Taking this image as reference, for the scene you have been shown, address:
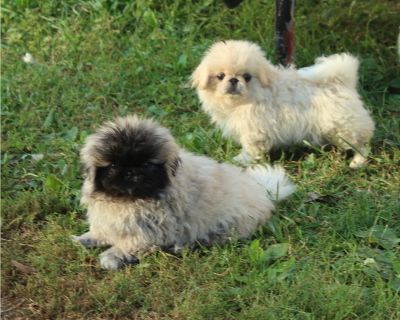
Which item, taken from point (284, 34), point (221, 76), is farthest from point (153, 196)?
point (284, 34)

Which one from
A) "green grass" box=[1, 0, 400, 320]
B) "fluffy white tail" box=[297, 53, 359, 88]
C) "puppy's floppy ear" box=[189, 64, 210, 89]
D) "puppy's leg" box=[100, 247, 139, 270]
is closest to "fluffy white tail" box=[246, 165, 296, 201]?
"green grass" box=[1, 0, 400, 320]

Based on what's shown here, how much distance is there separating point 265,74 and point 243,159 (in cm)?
54

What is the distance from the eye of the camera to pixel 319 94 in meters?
4.21

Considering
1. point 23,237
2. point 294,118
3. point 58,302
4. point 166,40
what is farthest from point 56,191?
point 166,40

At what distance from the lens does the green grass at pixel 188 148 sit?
3.06m

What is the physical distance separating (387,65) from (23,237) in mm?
3110

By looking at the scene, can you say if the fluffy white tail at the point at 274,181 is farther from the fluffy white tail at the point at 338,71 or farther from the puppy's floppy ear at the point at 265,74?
the fluffy white tail at the point at 338,71

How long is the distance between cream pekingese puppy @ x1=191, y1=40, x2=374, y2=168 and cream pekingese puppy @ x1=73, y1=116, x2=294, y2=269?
2.32 feet

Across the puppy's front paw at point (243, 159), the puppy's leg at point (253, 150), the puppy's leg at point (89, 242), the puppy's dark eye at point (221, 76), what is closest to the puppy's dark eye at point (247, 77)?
the puppy's dark eye at point (221, 76)

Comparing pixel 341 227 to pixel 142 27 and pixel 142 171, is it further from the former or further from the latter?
pixel 142 27

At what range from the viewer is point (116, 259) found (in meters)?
3.30

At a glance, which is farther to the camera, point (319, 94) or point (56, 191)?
point (319, 94)

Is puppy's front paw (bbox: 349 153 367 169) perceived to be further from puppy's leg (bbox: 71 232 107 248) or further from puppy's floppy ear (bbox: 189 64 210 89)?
puppy's leg (bbox: 71 232 107 248)

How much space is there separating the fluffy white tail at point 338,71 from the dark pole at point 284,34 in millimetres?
637
